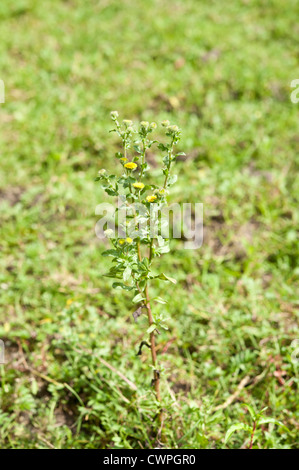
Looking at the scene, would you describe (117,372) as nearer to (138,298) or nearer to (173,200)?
(138,298)

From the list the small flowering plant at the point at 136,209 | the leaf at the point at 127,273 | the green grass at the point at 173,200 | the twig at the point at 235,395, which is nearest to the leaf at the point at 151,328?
the small flowering plant at the point at 136,209

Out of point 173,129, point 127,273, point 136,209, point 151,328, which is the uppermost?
point 173,129

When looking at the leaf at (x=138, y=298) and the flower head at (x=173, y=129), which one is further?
the leaf at (x=138, y=298)

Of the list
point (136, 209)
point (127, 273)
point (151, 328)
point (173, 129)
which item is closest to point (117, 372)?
point (151, 328)

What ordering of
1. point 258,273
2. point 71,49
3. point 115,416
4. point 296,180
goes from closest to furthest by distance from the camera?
point 115,416 → point 258,273 → point 296,180 → point 71,49

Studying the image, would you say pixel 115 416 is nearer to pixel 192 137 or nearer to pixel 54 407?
pixel 54 407

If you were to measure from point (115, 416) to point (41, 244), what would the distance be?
1347 millimetres

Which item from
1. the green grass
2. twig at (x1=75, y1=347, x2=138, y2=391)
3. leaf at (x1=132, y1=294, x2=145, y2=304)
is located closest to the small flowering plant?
leaf at (x1=132, y1=294, x2=145, y2=304)

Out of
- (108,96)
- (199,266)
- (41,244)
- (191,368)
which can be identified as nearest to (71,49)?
(108,96)

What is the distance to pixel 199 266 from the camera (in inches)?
115

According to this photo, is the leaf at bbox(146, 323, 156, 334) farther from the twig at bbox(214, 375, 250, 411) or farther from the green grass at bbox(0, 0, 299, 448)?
the twig at bbox(214, 375, 250, 411)

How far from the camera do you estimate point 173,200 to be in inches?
128

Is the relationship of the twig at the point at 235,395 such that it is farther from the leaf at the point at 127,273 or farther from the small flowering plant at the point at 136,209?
the leaf at the point at 127,273

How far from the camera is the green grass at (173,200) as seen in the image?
2.12 metres
